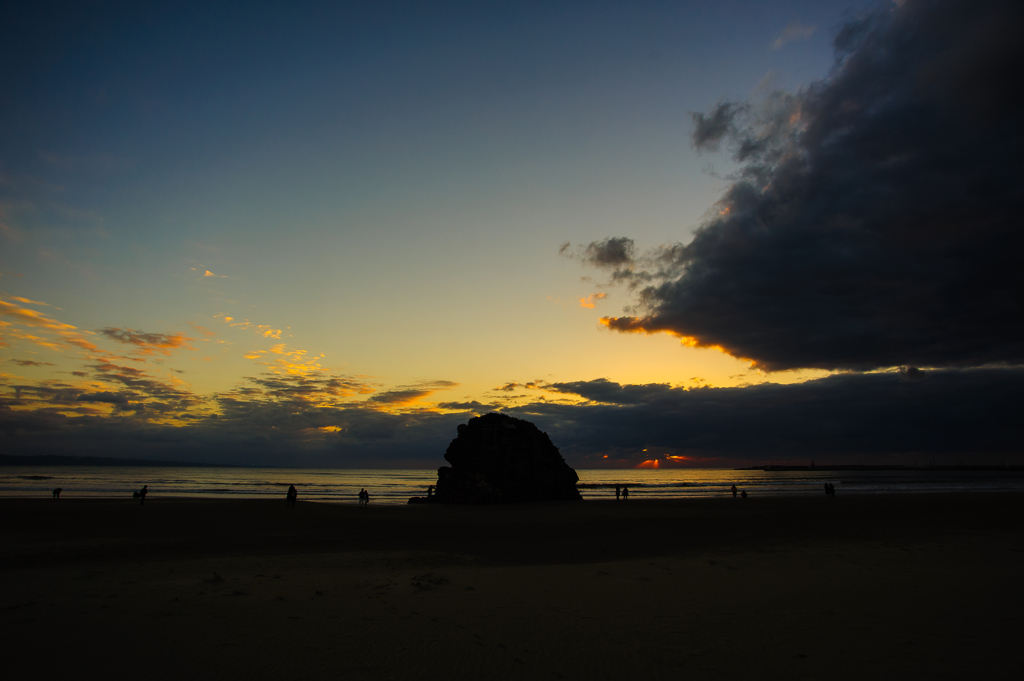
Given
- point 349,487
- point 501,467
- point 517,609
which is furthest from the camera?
point 349,487

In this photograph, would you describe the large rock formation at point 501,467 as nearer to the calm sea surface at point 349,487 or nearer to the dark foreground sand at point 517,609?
the calm sea surface at point 349,487

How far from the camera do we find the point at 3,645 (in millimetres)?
6273

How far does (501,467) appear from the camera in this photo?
45.6 meters

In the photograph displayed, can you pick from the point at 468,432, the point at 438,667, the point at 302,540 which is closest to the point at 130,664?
the point at 438,667

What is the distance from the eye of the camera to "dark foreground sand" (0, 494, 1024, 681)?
5887mm

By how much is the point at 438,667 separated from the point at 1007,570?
14165 mm

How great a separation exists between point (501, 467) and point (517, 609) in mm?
38076

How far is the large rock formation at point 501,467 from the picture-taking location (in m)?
44.6

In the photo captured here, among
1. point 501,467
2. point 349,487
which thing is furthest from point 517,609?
point 349,487

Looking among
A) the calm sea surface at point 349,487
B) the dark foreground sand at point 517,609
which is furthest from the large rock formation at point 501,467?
the dark foreground sand at point 517,609

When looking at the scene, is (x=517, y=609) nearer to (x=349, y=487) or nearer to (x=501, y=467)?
(x=501, y=467)

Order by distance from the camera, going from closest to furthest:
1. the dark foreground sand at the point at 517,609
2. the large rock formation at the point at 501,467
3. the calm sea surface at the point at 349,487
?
the dark foreground sand at the point at 517,609 → the large rock formation at the point at 501,467 → the calm sea surface at the point at 349,487

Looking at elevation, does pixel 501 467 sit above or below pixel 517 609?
above

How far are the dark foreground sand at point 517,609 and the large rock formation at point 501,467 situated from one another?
27495 mm
